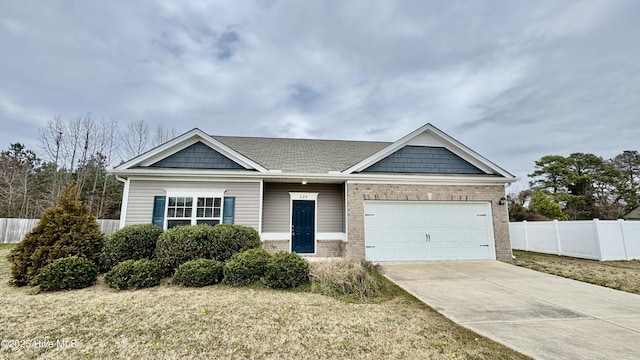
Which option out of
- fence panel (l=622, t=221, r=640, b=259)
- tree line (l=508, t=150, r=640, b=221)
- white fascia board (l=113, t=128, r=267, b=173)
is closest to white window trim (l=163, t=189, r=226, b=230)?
white fascia board (l=113, t=128, r=267, b=173)

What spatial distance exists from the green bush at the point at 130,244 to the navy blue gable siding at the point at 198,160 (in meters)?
2.72

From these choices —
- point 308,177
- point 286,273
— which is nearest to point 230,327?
point 286,273

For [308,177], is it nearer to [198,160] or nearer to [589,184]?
[198,160]

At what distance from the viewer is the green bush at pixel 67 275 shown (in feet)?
18.0

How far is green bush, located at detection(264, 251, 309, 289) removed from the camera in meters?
5.90

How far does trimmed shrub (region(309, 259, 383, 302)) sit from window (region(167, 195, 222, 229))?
4.58 metres

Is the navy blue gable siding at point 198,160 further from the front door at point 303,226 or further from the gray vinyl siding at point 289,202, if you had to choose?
the front door at point 303,226

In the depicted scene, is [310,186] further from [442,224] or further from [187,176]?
[442,224]

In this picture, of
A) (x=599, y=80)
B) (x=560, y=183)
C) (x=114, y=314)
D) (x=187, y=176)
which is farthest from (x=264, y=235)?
(x=560, y=183)

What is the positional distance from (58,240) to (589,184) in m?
36.5

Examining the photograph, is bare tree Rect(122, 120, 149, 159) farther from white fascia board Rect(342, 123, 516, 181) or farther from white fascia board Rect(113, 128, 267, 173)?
white fascia board Rect(342, 123, 516, 181)

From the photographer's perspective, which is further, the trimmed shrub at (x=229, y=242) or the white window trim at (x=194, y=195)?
the white window trim at (x=194, y=195)

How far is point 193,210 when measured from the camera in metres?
8.84

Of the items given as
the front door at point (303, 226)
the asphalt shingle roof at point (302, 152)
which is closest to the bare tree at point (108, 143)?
the asphalt shingle roof at point (302, 152)
